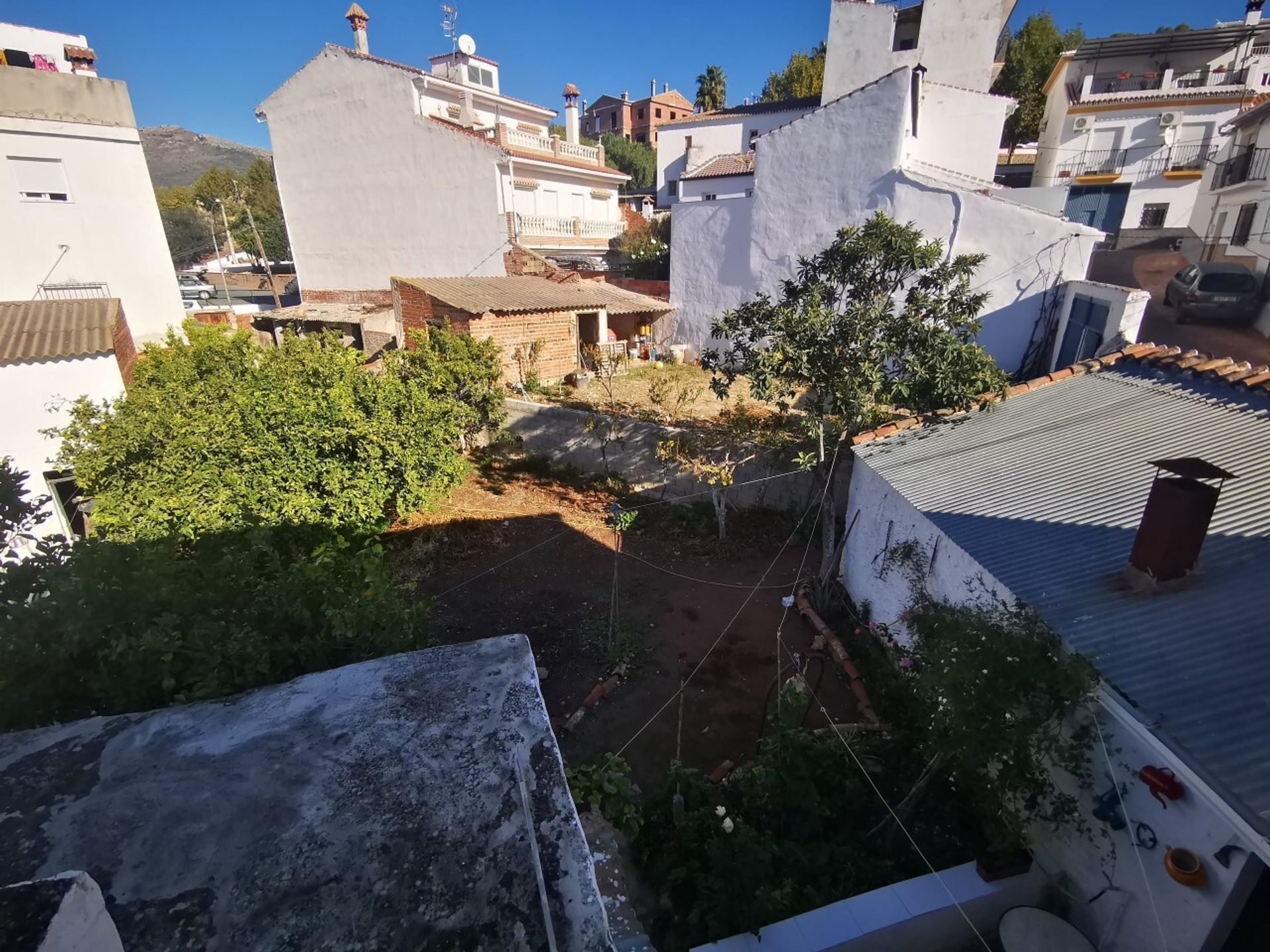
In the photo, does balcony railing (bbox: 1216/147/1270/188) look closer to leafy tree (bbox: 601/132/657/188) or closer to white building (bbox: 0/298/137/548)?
white building (bbox: 0/298/137/548)

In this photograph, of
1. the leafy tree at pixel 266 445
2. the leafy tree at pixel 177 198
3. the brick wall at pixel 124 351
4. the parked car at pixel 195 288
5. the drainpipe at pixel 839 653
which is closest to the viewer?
the drainpipe at pixel 839 653

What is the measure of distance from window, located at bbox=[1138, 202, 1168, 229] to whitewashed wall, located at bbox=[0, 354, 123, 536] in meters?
38.0

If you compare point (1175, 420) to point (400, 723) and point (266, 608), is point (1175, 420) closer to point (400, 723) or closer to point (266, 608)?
point (400, 723)

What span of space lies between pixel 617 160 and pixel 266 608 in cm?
5647

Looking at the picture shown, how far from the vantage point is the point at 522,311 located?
1766 centimetres

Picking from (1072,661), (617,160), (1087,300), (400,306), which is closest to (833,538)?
(1072,661)

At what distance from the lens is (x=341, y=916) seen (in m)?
2.35

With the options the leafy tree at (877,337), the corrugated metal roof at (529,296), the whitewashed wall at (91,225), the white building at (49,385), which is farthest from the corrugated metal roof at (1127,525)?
the whitewashed wall at (91,225)

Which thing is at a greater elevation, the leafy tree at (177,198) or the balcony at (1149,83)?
the balcony at (1149,83)

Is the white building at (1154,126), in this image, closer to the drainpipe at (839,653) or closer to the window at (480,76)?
the drainpipe at (839,653)

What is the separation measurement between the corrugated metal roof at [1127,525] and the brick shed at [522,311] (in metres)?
11.5

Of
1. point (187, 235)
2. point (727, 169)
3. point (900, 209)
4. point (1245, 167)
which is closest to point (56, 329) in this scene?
point (900, 209)

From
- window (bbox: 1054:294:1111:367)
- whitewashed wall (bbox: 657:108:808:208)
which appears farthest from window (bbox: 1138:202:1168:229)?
window (bbox: 1054:294:1111:367)

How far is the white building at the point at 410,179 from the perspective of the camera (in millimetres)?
23781
